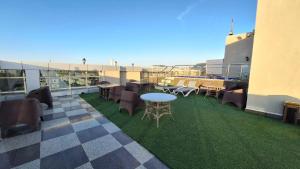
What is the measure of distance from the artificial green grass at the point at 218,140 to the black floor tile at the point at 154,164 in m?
0.08

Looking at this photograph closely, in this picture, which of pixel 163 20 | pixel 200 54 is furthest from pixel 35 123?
pixel 200 54

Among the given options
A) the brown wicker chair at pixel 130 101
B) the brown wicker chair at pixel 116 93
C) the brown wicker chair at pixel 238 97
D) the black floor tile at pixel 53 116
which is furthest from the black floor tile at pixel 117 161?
the brown wicker chair at pixel 238 97

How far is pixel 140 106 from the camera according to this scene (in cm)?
429

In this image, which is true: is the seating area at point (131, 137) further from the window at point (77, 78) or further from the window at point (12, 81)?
the window at point (77, 78)

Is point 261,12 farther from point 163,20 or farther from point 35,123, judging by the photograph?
point 35,123

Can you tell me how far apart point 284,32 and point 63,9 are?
978 cm

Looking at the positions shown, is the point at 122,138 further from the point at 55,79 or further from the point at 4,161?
the point at 55,79

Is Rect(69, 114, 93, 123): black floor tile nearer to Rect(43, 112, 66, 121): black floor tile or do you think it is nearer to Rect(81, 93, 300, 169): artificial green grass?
Rect(43, 112, 66, 121): black floor tile

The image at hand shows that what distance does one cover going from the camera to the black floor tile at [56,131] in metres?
2.63

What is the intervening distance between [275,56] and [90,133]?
5794mm

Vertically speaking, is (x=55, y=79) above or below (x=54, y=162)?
above

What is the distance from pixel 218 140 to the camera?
2451mm

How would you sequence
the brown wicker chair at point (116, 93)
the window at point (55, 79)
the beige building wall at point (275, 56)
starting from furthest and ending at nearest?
the window at point (55, 79) < the brown wicker chair at point (116, 93) < the beige building wall at point (275, 56)

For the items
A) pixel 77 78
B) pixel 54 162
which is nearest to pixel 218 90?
pixel 54 162
